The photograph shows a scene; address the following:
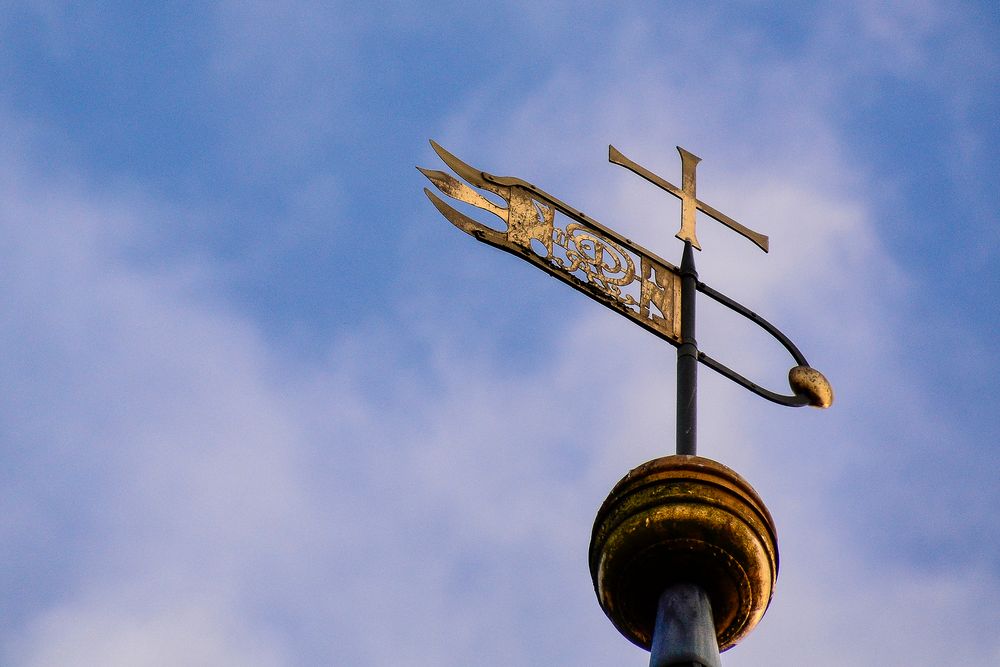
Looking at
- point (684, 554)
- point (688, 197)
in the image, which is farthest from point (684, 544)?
point (688, 197)

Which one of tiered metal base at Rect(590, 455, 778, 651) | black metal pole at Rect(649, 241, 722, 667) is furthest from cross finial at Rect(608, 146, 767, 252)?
tiered metal base at Rect(590, 455, 778, 651)

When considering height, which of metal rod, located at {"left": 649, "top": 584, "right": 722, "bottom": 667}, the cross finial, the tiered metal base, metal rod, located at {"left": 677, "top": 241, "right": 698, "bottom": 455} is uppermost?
the cross finial

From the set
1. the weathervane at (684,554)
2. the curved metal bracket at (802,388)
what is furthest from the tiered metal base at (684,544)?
the curved metal bracket at (802,388)

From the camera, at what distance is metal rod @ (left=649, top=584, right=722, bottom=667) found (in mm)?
5406

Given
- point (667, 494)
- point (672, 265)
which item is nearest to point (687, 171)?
point (672, 265)

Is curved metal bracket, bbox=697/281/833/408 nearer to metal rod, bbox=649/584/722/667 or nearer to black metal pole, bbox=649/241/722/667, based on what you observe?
black metal pole, bbox=649/241/722/667

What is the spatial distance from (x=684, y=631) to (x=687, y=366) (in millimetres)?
1658

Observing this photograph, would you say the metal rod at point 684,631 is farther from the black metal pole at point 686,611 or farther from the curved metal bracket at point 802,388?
the curved metal bracket at point 802,388

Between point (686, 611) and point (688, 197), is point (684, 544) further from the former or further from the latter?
point (688, 197)

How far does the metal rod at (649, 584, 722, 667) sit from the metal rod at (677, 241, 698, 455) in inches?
29.9

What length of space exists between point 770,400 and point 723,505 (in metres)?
1.61

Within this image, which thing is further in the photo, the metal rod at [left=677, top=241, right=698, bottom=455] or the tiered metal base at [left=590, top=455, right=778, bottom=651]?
the metal rod at [left=677, top=241, right=698, bottom=455]

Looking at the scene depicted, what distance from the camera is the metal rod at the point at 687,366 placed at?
648cm

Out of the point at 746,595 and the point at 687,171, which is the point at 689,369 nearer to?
the point at 746,595
